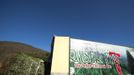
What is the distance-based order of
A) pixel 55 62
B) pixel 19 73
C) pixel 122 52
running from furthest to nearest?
pixel 122 52
pixel 55 62
pixel 19 73

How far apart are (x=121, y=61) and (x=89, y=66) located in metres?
5.39

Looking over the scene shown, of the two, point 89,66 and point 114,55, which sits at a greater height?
point 114,55

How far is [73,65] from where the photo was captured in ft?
69.2

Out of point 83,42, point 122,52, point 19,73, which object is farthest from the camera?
point 122,52

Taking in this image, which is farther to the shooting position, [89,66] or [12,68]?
[89,66]

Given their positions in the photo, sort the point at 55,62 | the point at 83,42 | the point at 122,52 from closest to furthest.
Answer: the point at 55,62
the point at 83,42
the point at 122,52

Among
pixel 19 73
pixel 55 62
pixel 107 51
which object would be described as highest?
pixel 107 51

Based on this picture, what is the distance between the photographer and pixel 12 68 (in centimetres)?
1978

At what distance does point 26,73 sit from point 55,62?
3.64 metres

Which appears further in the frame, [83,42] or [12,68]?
[83,42]

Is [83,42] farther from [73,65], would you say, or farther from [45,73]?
[45,73]

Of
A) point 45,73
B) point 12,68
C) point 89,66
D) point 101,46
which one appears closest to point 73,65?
point 89,66

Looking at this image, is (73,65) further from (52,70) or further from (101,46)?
(101,46)

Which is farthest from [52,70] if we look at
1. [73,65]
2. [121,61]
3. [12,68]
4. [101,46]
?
[121,61]
